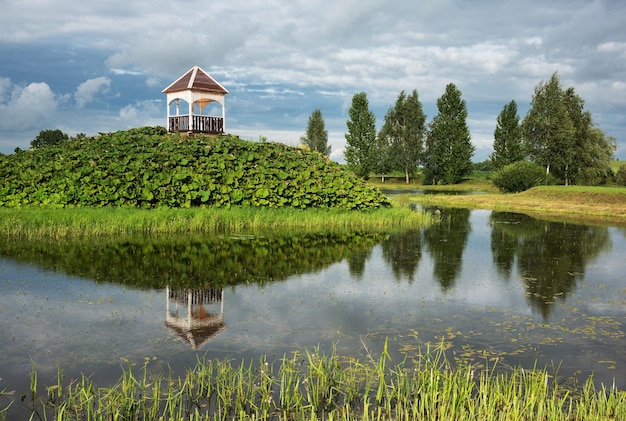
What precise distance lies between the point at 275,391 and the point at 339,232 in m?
13.2

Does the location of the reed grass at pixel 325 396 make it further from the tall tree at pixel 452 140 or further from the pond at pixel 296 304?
the tall tree at pixel 452 140

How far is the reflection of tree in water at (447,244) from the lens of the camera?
39.6ft

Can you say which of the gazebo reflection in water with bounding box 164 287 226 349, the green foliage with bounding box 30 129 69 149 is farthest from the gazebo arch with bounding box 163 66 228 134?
the green foliage with bounding box 30 129 69 149

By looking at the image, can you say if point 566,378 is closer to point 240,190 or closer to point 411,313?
point 411,313

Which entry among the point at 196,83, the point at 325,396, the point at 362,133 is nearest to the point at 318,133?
the point at 362,133

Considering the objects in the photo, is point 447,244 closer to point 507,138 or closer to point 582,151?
point 582,151

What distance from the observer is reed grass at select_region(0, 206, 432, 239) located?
55.0 ft

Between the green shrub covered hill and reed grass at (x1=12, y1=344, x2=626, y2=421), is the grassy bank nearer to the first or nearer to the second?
the green shrub covered hill

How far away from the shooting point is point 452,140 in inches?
2559

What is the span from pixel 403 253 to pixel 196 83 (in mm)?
18631

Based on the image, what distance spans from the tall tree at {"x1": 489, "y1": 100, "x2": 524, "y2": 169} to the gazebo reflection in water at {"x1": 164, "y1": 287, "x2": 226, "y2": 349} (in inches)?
2245

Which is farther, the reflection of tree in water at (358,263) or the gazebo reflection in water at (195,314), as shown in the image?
the reflection of tree in water at (358,263)

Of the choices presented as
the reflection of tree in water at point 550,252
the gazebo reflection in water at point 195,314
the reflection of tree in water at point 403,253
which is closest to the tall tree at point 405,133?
the reflection of tree in water at point 550,252

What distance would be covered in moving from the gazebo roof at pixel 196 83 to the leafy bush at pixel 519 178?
26331 millimetres
